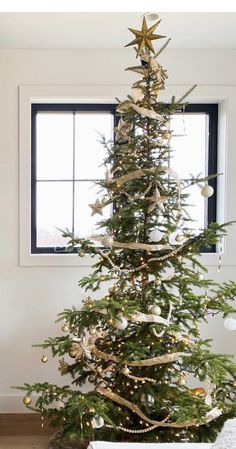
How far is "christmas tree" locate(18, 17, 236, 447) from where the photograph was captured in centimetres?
210

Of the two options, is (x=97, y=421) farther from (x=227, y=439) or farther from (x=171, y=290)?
(x=227, y=439)

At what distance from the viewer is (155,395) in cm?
209

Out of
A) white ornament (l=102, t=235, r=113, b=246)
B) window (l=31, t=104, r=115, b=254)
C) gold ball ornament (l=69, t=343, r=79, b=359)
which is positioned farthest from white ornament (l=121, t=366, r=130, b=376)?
window (l=31, t=104, r=115, b=254)

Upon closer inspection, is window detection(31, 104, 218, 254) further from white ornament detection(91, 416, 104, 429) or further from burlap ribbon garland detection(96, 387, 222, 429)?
white ornament detection(91, 416, 104, 429)

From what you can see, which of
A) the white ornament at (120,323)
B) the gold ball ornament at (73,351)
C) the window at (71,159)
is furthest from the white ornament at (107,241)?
the window at (71,159)

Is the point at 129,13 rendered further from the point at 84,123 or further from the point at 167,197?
the point at 167,197

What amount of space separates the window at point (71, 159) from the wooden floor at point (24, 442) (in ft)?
3.67

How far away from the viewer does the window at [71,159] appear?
9.63ft

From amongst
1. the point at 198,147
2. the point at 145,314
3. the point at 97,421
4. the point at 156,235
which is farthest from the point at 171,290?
the point at 198,147

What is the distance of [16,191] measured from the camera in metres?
2.81

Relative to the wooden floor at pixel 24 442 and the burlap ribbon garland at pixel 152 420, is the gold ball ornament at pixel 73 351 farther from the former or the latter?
the wooden floor at pixel 24 442

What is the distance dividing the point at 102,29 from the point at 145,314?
1575mm

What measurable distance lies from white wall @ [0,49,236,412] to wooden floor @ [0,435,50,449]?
0.20m

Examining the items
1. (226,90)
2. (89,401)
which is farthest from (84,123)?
(89,401)
